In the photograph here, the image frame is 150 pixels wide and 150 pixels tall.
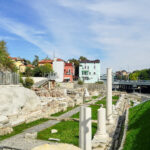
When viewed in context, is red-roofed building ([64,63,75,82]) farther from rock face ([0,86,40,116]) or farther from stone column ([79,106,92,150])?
stone column ([79,106,92,150])

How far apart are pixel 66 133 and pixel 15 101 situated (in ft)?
22.3

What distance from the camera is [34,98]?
65.5 feet

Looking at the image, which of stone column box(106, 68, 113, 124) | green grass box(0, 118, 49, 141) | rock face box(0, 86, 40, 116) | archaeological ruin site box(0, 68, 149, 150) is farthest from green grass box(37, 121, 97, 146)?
rock face box(0, 86, 40, 116)

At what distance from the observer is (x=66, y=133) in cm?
1238

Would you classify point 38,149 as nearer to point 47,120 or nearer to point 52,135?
point 52,135

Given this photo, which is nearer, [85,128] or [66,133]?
[85,128]

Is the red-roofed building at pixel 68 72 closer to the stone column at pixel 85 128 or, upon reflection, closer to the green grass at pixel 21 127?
the green grass at pixel 21 127

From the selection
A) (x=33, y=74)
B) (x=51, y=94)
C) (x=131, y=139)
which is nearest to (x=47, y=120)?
(x=131, y=139)

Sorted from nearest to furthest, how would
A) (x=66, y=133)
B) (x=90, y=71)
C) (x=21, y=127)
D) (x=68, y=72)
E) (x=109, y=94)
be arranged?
(x=66, y=133) → (x=21, y=127) → (x=109, y=94) → (x=68, y=72) → (x=90, y=71)

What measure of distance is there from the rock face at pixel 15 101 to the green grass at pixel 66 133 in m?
3.95

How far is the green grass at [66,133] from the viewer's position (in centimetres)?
1091

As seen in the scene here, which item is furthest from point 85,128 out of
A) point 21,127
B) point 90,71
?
point 90,71

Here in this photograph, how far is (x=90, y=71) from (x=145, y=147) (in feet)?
216

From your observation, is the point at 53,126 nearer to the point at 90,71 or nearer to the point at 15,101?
the point at 15,101
